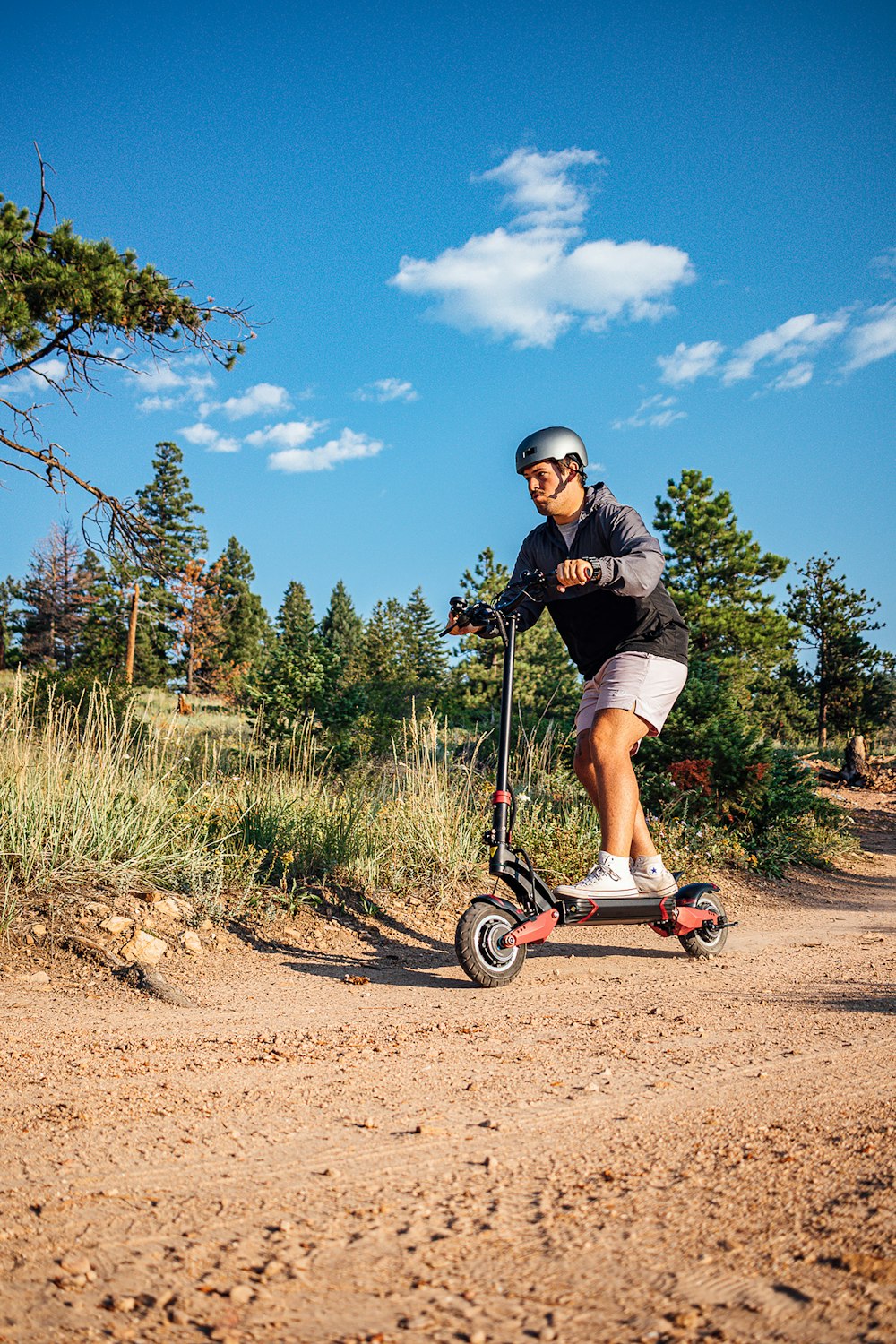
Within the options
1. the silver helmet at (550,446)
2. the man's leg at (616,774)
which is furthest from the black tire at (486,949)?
the silver helmet at (550,446)

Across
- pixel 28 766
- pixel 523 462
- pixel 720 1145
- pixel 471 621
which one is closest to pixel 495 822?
pixel 471 621

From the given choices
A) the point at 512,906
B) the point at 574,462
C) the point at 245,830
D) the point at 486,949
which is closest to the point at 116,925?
the point at 245,830

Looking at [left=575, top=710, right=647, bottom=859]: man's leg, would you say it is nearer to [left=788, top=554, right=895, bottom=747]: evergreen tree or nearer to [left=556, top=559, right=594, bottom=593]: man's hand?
[left=556, top=559, right=594, bottom=593]: man's hand

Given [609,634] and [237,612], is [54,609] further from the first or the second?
[609,634]

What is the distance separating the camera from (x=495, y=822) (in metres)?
4.25

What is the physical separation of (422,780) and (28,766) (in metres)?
2.77

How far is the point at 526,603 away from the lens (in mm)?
4562

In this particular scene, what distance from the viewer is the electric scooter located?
398cm

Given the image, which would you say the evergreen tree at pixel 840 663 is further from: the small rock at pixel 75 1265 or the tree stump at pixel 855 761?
the small rock at pixel 75 1265

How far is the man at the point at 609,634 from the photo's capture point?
4234 mm

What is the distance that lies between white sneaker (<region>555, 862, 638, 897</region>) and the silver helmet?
200cm

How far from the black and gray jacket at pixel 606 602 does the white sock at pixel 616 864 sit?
3.25 feet

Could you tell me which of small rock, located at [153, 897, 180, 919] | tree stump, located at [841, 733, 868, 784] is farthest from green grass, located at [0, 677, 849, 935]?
tree stump, located at [841, 733, 868, 784]

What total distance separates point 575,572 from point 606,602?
0.69 m
